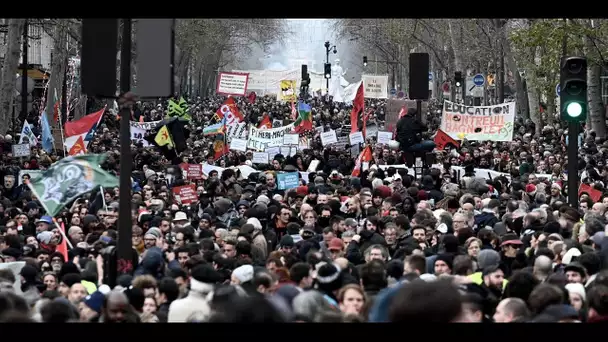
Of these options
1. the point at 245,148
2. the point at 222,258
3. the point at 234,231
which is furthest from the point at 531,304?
the point at 245,148

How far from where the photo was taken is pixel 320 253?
34.6 feet

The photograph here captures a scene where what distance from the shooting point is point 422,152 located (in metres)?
22.0

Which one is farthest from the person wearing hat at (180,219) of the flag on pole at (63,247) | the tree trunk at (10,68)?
the tree trunk at (10,68)

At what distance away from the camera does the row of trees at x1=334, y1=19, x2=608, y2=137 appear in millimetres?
31578

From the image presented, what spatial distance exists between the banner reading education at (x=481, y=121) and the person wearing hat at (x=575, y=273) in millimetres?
17595

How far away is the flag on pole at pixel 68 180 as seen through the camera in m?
10.4

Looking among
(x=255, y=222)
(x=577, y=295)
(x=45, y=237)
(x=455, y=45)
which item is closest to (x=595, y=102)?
Result: (x=455, y=45)

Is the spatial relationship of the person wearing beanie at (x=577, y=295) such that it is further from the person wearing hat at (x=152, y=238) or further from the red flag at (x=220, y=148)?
the red flag at (x=220, y=148)

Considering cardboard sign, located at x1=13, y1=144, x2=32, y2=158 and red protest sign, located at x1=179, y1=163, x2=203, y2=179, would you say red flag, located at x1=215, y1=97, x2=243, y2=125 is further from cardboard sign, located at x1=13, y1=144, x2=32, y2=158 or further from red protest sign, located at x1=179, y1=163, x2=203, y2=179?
red protest sign, located at x1=179, y1=163, x2=203, y2=179

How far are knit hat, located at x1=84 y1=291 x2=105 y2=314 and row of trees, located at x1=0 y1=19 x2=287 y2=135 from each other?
5.56 feet

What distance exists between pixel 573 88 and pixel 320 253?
4.93 metres
